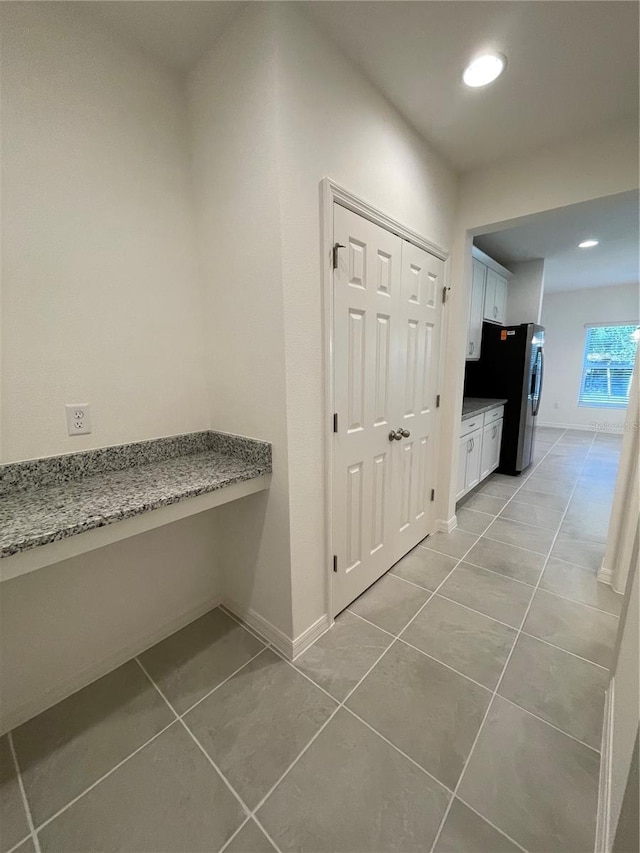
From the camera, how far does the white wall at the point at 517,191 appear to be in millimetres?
1750

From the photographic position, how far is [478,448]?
10.6 feet

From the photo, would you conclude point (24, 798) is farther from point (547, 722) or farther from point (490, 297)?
point (490, 297)

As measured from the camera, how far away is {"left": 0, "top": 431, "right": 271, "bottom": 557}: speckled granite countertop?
979mm

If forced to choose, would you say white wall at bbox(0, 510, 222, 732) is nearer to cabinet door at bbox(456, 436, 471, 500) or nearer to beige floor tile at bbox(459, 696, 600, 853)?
beige floor tile at bbox(459, 696, 600, 853)

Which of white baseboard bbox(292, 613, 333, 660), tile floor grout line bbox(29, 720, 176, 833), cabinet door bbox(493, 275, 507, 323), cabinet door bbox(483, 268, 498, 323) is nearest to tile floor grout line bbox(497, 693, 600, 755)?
white baseboard bbox(292, 613, 333, 660)

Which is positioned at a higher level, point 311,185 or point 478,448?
point 311,185

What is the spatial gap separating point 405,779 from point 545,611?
1.21 m

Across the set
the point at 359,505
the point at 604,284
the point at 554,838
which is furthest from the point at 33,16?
the point at 604,284

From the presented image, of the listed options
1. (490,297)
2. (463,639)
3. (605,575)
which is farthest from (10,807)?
(490,297)

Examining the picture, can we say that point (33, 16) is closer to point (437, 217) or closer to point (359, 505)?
point (437, 217)

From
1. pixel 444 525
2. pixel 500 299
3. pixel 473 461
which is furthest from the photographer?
pixel 500 299

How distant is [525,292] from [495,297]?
66 cm

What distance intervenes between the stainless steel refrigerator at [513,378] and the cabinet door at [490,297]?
0.52 feet

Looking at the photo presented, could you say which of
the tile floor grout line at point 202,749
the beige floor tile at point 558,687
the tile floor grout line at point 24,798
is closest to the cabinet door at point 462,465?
the beige floor tile at point 558,687
